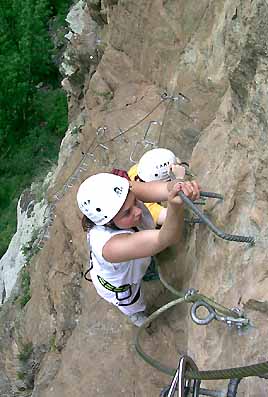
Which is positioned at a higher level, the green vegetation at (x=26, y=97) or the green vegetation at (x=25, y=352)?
the green vegetation at (x=25, y=352)

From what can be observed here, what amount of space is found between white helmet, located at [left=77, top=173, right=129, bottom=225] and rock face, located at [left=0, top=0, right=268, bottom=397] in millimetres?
492

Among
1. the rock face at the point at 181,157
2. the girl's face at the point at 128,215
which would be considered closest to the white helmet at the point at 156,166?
the rock face at the point at 181,157

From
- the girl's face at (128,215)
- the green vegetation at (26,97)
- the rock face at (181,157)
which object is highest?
the girl's face at (128,215)

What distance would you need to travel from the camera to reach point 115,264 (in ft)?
12.1

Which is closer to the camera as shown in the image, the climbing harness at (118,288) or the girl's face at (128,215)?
the girl's face at (128,215)

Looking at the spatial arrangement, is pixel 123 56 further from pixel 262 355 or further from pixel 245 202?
pixel 262 355

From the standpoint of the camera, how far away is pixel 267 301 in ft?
9.01

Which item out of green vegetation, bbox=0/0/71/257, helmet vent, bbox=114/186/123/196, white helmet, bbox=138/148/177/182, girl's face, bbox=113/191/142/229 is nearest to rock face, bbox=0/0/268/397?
white helmet, bbox=138/148/177/182

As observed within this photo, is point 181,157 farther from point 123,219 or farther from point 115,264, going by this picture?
point 123,219

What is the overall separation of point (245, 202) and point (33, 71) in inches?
580

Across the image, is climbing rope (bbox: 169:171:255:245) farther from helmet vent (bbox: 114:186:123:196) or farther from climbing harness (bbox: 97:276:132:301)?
climbing harness (bbox: 97:276:132:301)

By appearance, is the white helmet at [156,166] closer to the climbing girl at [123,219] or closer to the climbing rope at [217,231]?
the climbing girl at [123,219]

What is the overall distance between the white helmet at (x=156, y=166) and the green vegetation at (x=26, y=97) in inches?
437

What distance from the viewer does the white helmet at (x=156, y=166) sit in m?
4.08
